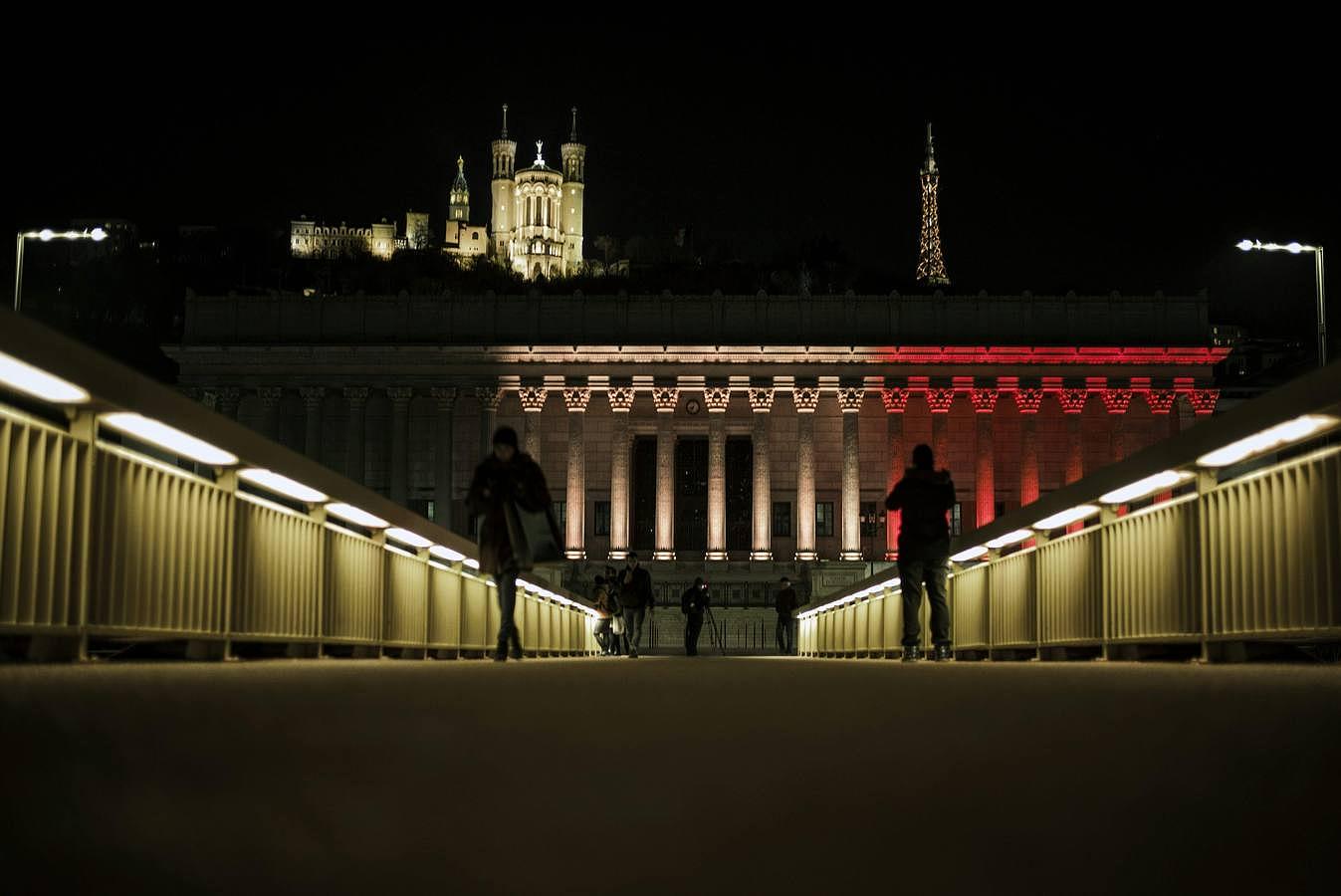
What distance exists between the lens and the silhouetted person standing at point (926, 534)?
15.9 m

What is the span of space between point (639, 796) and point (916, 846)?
0.84 meters

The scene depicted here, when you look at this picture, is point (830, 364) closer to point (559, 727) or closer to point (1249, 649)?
point (1249, 649)

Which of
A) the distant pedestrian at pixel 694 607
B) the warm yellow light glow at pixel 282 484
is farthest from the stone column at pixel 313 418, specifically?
the warm yellow light glow at pixel 282 484

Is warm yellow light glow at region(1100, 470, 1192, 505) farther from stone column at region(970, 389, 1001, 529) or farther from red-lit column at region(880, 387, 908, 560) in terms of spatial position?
stone column at region(970, 389, 1001, 529)

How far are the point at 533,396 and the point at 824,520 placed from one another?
44.3 feet

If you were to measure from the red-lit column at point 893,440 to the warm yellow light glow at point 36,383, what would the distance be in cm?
6216

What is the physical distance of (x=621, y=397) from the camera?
7000 centimetres

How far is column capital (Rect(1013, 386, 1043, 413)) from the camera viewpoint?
69.2 m

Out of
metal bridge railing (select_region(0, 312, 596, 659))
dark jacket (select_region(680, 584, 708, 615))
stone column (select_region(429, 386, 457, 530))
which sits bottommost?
dark jacket (select_region(680, 584, 708, 615))

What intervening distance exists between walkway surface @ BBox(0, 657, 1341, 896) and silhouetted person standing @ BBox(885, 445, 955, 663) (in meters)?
9.77

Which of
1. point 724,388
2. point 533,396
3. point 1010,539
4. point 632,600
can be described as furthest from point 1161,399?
point 1010,539

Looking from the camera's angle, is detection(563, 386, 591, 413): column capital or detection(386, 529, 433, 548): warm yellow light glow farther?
detection(563, 386, 591, 413): column capital

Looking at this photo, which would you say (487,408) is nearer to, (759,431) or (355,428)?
(355,428)

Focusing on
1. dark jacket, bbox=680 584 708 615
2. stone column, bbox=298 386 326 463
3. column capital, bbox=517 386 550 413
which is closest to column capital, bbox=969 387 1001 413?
column capital, bbox=517 386 550 413
